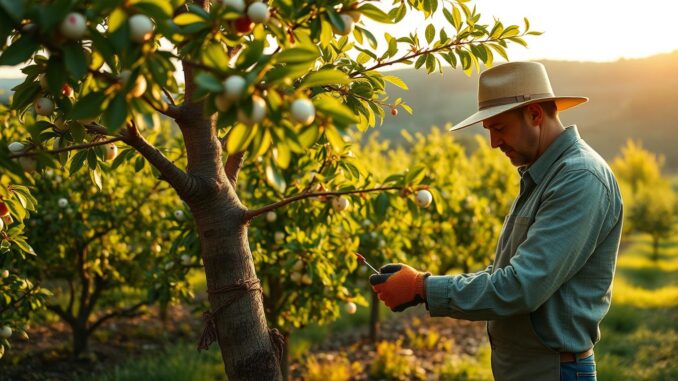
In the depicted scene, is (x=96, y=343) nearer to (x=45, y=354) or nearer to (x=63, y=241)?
(x=45, y=354)

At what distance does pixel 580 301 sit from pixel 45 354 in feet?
20.9

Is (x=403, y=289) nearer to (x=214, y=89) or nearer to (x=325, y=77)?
(x=325, y=77)

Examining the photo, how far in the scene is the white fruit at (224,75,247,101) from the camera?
1203mm

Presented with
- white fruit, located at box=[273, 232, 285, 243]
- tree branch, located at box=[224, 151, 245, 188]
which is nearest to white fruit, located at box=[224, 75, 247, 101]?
tree branch, located at box=[224, 151, 245, 188]

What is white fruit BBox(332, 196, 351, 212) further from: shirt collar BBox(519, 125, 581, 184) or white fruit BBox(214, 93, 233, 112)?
white fruit BBox(214, 93, 233, 112)

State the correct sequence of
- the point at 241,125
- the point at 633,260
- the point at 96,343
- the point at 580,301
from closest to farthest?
the point at 241,125 → the point at 580,301 → the point at 96,343 → the point at 633,260

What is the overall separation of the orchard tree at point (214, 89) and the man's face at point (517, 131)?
51 cm

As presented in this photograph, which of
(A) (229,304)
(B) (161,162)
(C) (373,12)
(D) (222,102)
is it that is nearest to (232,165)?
(B) (161,162)

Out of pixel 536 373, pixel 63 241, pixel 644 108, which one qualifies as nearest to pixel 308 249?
pixel 536 373

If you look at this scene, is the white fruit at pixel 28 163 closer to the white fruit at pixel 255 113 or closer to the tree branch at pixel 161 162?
the tree branch at pixel 161 162

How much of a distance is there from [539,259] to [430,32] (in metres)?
1.10

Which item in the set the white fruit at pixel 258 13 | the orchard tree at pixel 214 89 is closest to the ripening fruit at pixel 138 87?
the orchard tree at pixel 214 89

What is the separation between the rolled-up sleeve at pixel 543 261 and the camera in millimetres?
1974

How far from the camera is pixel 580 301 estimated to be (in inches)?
83.8
